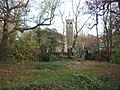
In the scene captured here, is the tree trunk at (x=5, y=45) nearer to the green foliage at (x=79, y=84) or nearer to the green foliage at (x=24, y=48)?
the green foliage at (x=24, y=48)

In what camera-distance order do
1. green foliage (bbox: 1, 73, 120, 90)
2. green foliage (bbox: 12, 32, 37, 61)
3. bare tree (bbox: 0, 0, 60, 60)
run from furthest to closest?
1. green foliage (bbox: 12, 32, 37, 61)
2. bare tree (bbox: 0, 0, 60, 60)
3. green foliage (bbox: 1, 73, 120, 90)

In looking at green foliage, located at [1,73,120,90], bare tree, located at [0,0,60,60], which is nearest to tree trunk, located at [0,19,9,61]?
bare tree, located at [0,0,60,60]

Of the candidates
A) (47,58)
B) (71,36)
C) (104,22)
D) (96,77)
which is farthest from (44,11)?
(71,36)

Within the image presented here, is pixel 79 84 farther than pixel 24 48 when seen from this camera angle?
No

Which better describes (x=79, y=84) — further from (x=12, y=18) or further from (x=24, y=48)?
(x=24, y=48)

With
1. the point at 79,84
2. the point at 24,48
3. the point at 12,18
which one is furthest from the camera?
the point at 24,48

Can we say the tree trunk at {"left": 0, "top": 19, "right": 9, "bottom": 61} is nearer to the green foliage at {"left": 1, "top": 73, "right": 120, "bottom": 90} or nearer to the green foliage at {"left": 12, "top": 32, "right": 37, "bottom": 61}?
the green foliage at {"left": 12, "top": 32, "right": 37, "bottom": 61}

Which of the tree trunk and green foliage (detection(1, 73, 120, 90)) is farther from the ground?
the tree trunk

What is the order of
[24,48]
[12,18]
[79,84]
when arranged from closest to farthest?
[79,84] < [12,18] < [24,48]

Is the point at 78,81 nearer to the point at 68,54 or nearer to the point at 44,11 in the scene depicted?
the point at 44,11

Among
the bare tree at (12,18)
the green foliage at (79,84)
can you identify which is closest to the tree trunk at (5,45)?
the bare tree at (12,18)

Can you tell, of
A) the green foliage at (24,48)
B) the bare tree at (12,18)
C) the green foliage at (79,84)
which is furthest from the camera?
the green foliage at (24,48)

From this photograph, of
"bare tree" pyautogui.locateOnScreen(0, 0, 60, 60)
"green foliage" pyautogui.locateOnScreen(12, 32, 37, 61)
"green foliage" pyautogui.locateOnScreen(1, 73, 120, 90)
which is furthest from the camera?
"green foliage" pyautogui.locateOnScreen(12, 32, 37, 61)

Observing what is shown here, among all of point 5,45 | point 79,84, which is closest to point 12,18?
point 5,45
